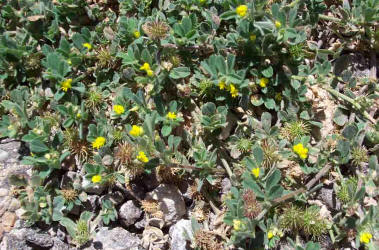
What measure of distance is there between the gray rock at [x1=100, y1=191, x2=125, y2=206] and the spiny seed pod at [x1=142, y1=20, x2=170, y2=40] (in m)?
1.58

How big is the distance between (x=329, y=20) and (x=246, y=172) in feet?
6.96

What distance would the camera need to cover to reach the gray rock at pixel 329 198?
358 cm

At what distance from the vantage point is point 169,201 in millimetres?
3727

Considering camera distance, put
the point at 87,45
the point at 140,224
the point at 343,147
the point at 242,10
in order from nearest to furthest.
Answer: the point at 343,147 < the point at 242,10 < the point at 140,224 < the point at 87,45

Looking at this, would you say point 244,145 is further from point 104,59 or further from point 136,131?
point 104,59

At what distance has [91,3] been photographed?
15.5ft

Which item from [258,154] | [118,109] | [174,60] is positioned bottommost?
[258,154]

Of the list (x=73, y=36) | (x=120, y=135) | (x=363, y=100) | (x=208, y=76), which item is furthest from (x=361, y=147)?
(x=73, y=36)

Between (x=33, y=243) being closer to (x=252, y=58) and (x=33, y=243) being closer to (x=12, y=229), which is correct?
(x=12, y=229)

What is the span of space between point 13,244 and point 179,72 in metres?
2.24

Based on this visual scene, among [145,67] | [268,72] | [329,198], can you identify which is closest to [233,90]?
[268,72]

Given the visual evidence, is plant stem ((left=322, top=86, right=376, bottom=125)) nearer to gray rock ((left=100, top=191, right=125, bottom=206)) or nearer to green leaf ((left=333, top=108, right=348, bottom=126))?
green leaf ((left=333, top=108, right=348, bottom=126))

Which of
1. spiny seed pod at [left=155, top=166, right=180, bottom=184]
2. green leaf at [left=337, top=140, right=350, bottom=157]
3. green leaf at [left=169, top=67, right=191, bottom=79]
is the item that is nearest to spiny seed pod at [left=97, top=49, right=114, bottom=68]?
green leaf at [left=169, top=67, right=191, bottom=79]

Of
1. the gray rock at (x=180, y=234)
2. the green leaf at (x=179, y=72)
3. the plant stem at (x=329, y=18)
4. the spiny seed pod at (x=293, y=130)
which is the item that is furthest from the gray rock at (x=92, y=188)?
the plant stem at (x=329, y=18)
